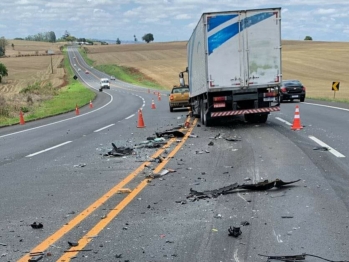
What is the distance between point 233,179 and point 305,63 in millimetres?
83116

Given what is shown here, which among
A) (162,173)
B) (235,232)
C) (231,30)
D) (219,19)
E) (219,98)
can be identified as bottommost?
(162,173)

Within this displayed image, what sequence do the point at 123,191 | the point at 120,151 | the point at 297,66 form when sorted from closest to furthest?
the point at 123,191, the point at 120,151, the point at 297,66

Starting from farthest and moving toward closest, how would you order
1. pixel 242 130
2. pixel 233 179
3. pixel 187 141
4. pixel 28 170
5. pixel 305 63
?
pixel 305 63 < pixel 242 130 < pixel 187 141 < pixel 28 170 < pixel 233 179

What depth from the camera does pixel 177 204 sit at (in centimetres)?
645

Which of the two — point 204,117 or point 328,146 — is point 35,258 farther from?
point 204,117

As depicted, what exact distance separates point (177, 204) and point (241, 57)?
10.2 metres

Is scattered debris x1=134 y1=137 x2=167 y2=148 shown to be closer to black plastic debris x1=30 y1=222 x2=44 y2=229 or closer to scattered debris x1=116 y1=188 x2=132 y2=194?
scattered debris x1=116 y1=188 x2=132 y2=194

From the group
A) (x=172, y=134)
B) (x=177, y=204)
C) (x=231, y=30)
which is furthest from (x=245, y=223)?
(x=231, y=30)

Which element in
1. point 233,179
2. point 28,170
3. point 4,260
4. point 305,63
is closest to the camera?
point 4,260

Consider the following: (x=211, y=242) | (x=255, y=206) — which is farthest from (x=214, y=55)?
(x=211, y=242)

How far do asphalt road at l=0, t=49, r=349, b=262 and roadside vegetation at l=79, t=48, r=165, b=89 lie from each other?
66.7 m

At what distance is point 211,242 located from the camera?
486 centimetres

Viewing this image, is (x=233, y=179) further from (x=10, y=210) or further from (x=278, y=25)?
(x=278, y=25)

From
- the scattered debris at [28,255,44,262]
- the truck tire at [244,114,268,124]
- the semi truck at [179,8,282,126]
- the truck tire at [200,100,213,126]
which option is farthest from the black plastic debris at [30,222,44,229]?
the truck tire at [244,114,268,124]
